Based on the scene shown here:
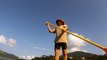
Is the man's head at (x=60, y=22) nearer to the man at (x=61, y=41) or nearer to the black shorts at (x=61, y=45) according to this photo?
the man at (x=61, y=41)

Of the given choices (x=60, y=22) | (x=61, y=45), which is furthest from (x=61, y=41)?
(x=60, y=22)

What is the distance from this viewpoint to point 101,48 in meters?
10.8

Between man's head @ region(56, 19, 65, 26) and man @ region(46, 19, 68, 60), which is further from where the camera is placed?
man's head @ region(56, 19, 65, 26)

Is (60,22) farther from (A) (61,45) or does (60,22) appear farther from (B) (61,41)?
(A) (61,45)

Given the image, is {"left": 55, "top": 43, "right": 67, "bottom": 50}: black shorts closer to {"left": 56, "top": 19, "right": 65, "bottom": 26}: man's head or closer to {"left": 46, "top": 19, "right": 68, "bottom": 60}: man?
{"left": 46, "top": 19, "right": 68, "bottom": 60}: man

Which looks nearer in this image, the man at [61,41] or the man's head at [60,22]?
the man at [61,41]

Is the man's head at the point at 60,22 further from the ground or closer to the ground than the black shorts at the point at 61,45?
further from the ground

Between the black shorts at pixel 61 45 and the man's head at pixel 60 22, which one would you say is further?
the man's head at pixel 60 22

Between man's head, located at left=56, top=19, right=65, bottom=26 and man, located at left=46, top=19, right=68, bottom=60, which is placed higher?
man's head, located at left=56, top=19, right=65, bottom=26

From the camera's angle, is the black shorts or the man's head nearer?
the black shorts

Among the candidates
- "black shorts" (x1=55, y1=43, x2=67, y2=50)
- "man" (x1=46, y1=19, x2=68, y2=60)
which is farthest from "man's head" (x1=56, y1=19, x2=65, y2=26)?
"black shorts" (x1=55, y1=43, x2=67, y2=50)

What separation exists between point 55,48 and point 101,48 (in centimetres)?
228

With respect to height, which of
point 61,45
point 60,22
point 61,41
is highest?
point 60,22

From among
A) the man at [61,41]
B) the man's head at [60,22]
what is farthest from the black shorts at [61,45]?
the man's head at [60,22]
